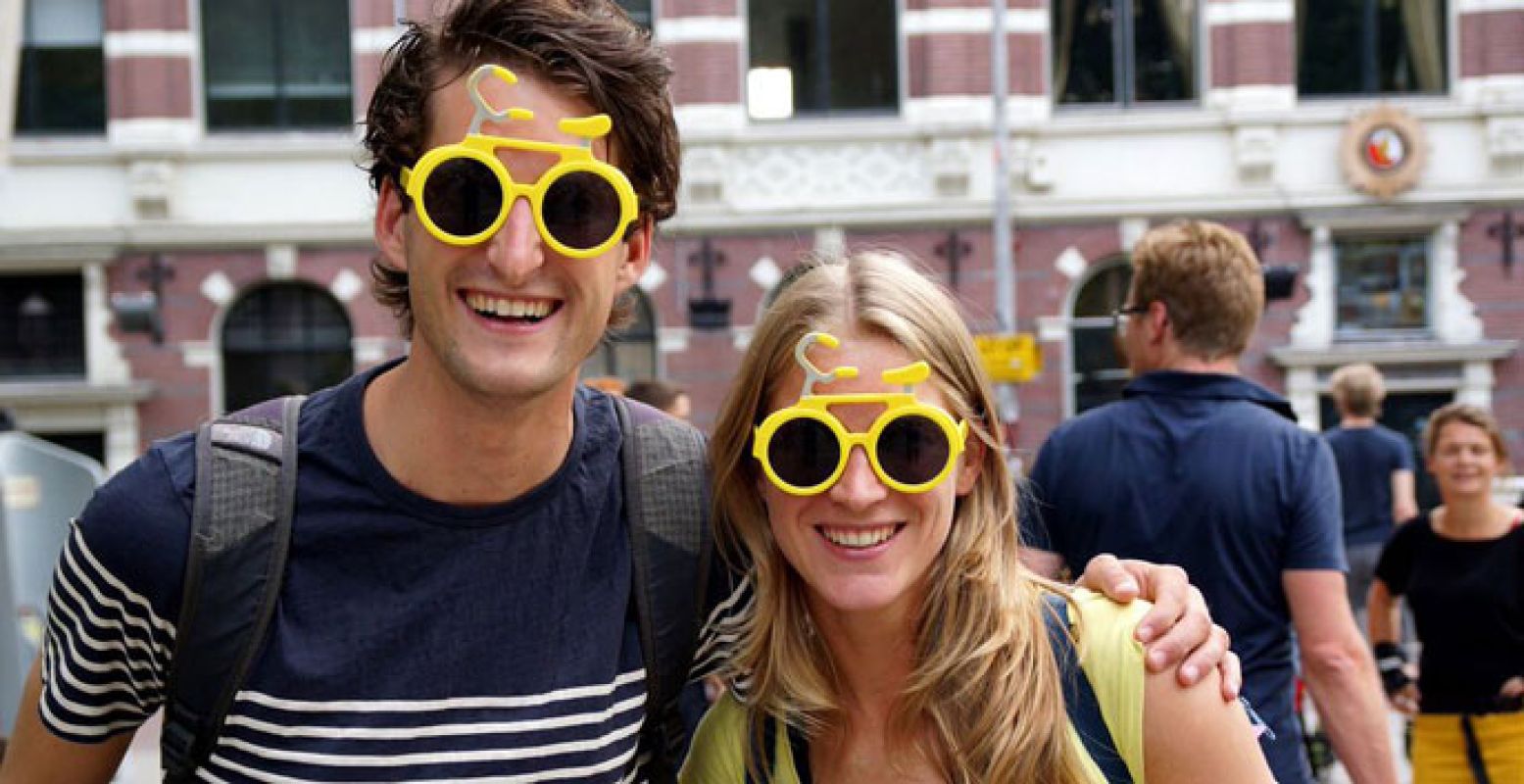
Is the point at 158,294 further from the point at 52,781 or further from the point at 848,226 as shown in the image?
the point at 52,781

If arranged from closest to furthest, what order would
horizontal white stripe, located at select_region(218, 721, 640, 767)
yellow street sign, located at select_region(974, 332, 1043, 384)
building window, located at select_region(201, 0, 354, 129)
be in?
horizontal white stripe, located at select_region(218, 721, 640, 767), yellow street sign, located at select_region(974, 332, 1043, 384), building window, located at select_region(201, 0, 354, 129)

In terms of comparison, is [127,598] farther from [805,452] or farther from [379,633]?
[805,452]

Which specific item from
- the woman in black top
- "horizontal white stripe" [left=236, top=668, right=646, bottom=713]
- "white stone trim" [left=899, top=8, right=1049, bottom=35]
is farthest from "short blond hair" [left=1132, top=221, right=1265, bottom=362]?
"white stone trim" [left=899, top=8, right=1049, bottom=35]

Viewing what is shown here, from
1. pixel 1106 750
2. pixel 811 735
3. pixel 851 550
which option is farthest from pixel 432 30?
pixel 1106 750

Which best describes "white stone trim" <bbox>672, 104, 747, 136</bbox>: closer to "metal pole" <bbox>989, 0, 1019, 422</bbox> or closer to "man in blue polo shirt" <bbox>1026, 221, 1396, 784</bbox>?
"metal pole" <bbox>989, 0, 1019, 422</bbox>

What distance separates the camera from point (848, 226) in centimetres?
1443

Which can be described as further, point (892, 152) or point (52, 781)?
point (892, 152)

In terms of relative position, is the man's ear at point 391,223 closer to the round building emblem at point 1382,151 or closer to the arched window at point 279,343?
the arched window at point 279,343

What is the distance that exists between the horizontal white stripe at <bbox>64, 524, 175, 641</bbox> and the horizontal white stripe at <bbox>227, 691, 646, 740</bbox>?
13cm

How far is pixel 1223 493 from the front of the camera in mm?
3338

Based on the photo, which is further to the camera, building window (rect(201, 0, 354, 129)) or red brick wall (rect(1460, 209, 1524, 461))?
building window (rect(201, 0, 354, 129))

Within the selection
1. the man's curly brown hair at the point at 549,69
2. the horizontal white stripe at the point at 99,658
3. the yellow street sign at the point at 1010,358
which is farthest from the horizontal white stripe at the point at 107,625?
the yellow street sign at the point at 1010,358

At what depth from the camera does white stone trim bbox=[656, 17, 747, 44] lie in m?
14.3

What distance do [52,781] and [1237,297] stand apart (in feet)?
8.42
